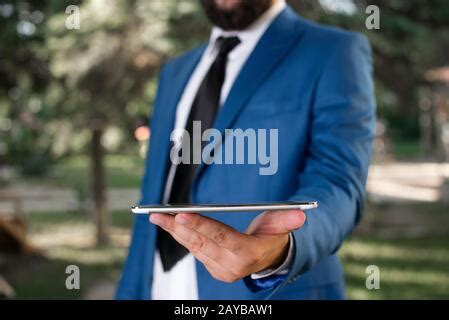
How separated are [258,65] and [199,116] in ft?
0.64

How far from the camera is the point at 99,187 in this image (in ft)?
27.1

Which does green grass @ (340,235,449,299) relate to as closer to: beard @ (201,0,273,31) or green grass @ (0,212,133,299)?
green grass @ (0,212,133,299)

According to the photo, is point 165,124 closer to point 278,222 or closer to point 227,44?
point 227,44

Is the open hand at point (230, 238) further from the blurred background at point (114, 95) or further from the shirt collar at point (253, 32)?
the blurred background at point (114, 95)

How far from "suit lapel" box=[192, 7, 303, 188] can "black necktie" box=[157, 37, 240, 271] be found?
0.07m

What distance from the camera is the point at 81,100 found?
702cm

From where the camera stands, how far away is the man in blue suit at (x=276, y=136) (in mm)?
1341

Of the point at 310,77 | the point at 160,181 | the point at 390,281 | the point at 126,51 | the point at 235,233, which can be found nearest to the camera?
the point at 235,233

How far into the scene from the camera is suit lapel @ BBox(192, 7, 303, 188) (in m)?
1.46

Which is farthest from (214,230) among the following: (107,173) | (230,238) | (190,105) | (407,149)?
(407,149)

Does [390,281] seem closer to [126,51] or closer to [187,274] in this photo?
Answer: [126,51]
